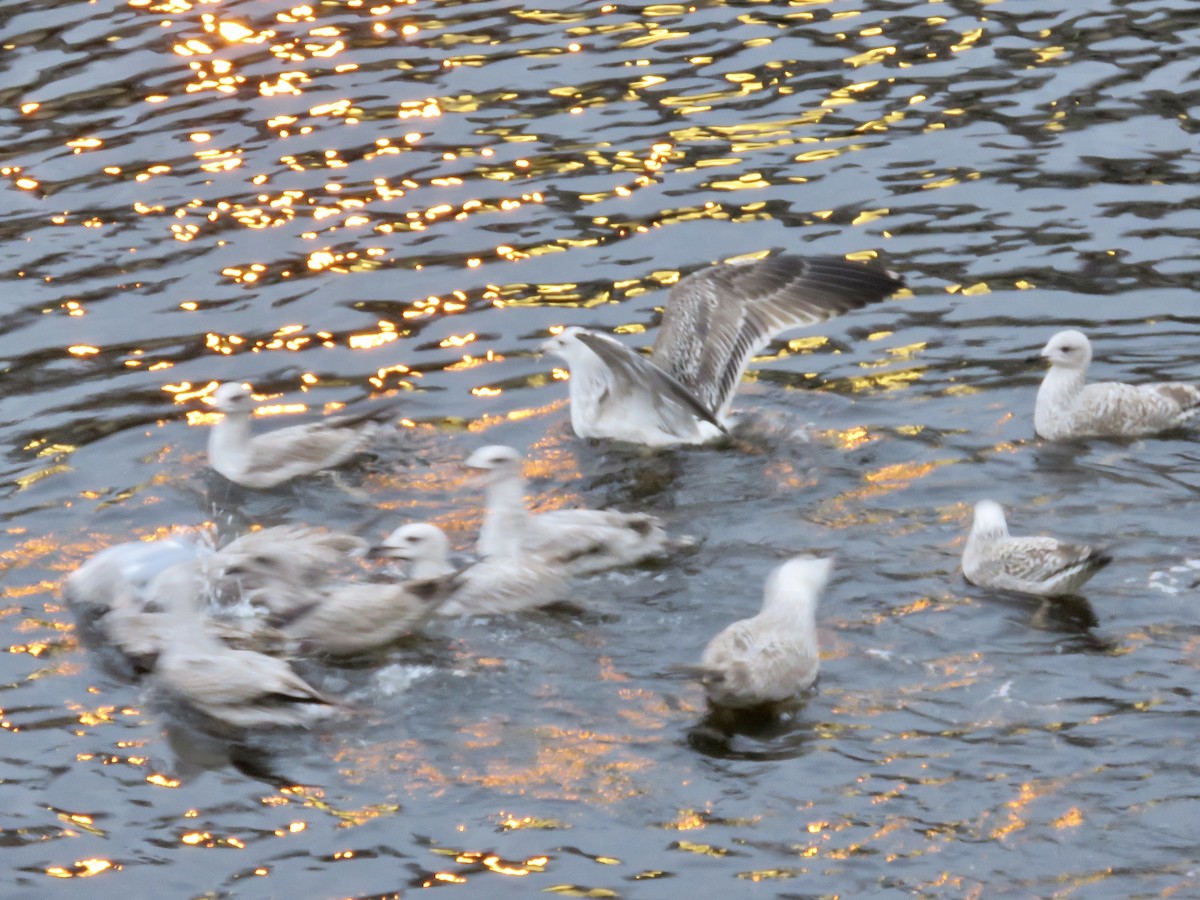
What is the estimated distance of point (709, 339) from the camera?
12.3 metres

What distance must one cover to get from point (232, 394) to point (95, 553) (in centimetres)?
138

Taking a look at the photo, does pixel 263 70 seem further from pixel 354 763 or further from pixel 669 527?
pixel 354 763

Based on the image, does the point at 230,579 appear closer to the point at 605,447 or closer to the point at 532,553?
the point at 532,553

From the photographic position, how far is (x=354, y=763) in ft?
27.7

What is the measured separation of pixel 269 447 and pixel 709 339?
301 cm

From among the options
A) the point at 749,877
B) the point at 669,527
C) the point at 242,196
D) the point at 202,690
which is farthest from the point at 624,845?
the point at 242,196

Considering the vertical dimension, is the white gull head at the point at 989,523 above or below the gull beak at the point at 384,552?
below

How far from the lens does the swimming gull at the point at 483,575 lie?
32.1 ft

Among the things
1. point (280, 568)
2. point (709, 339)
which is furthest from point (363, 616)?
point (709, 339)

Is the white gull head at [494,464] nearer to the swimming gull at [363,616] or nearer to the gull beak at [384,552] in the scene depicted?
the gull beak at [384,552]

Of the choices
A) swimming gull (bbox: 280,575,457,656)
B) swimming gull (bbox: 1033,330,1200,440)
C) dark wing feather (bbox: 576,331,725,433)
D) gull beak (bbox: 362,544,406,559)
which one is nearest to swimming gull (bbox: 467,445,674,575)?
gull beak (bbox: 362,544,406,559)

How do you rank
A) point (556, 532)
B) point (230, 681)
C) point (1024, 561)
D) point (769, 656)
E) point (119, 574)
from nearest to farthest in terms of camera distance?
point (769, 656) → point (230, 681) → point (1024, 561) → point (119, 574) → point (556, 532)

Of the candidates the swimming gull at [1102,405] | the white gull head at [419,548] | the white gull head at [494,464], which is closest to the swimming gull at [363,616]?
the white gull head at [419,548]

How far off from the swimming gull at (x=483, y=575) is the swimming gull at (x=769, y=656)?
1.23 metres
